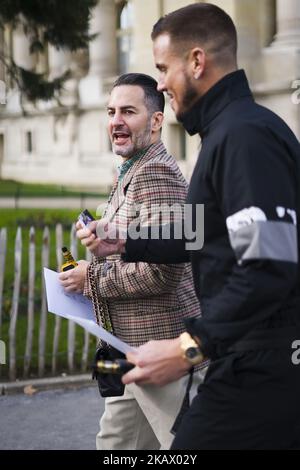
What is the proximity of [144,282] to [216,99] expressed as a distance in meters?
Answer: 0.98

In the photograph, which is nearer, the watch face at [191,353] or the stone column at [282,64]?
the watch face at [191,353]

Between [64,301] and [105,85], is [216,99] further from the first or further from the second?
[105,85]

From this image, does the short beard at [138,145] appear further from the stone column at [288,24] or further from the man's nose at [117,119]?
Answer: the stone column at [288,24]

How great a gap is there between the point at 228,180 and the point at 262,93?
2359cm

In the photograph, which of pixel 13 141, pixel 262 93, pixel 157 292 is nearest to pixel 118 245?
pixel 157 292

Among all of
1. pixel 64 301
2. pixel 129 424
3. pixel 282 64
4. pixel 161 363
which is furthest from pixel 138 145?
pixel 282 64

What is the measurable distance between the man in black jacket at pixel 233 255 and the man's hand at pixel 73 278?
35.5 inches

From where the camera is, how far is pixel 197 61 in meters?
2.60

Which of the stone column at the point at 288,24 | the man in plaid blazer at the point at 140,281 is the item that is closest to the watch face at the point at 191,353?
the man in plaid blazer at the point at 140,281

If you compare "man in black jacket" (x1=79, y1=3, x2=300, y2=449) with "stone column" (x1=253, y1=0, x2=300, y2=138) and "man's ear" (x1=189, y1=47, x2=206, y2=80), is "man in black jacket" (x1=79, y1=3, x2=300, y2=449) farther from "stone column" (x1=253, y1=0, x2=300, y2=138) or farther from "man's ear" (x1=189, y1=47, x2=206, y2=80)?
"stone column" (x1=253, y1=0, x2=300, y2=138)

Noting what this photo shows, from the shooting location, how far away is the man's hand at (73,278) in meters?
3.49

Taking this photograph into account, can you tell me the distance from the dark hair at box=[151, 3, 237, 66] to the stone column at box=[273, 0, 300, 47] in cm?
2315

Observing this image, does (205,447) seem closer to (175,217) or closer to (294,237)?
(294,237)

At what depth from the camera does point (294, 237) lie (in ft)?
7.84
